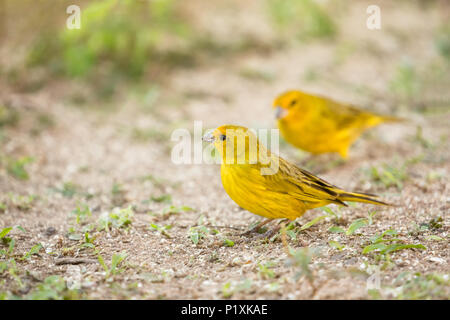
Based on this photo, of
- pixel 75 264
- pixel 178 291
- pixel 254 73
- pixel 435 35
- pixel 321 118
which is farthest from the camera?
pixel 435 35

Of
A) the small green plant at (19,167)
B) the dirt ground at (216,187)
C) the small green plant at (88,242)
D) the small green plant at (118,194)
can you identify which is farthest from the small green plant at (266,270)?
the small green plant at (19,167)

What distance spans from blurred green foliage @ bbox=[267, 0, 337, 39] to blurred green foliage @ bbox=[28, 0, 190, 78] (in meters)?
1.54

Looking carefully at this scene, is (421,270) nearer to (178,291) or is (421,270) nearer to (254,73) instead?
(178,291)

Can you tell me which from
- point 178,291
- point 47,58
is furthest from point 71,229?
point 47,58

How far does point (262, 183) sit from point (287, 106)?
188 cm

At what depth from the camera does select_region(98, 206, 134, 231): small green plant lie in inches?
141

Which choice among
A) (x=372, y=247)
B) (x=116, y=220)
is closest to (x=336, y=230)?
(x=372, y=247)

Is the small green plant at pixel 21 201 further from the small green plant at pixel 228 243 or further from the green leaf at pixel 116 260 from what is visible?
the small green plant at pixel 228 243

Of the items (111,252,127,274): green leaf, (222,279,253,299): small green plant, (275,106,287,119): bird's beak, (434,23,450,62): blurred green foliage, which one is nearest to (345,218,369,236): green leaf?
(222,279,253,299): small green plant

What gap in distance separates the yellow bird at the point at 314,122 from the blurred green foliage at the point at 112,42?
2.48 meters

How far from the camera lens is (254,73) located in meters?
7.38

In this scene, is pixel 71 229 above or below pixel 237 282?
above

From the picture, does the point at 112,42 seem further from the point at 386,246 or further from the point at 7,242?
the point at 386,246

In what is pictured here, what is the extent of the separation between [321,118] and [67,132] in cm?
310
